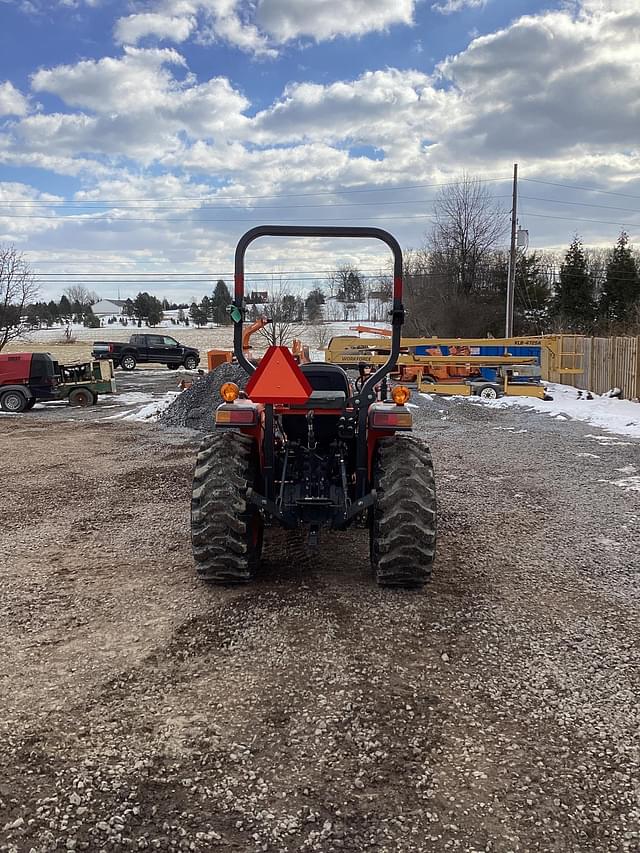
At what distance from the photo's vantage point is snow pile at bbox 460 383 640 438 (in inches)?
509

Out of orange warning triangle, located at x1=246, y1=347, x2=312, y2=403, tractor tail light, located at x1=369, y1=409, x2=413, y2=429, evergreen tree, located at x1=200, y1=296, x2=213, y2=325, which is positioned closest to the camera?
orange warning triangle, located at x1=246, y1=347, x2=312, y2=403

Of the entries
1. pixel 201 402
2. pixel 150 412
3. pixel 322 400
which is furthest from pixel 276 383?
pixel 150 412

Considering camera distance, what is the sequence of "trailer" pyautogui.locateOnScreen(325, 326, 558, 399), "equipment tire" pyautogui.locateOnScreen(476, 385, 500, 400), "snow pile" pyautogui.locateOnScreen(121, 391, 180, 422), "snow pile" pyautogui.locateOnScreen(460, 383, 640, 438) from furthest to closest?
"trailer" pyautogui.locateOnScreen(325, 326, 558, 399) < "equipment tire" pyautogui.locateOnScreen(476, 385, 500, 400) < "snow pile" pyautogui.locateOnScreen(121, 391, 180, 422) < "snow pile" pyautogui.locateOnScreen(460, 383, 640, 438)

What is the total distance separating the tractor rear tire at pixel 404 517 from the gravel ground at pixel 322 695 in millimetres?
210

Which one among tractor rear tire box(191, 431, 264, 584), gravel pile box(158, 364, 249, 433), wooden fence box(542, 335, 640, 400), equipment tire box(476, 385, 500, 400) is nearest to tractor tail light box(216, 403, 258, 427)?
tractor rear tire box(191, 431, 264, 584)

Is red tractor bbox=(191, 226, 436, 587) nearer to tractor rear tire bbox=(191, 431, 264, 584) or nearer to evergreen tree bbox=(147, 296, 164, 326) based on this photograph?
tractor rear tire bbox=(191, 431, 264, 584)

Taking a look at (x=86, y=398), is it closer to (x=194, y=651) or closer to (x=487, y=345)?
(x=487, y=345)

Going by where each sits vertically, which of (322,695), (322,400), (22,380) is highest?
(322,400)

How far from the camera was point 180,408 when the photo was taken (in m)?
14.0

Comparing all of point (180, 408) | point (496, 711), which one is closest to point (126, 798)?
point (496, 711)

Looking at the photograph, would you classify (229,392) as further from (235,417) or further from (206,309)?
(206,309)

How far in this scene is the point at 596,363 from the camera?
19188 millimetres

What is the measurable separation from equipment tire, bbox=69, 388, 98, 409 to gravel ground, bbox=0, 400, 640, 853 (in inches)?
427

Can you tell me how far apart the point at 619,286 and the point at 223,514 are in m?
38.2
